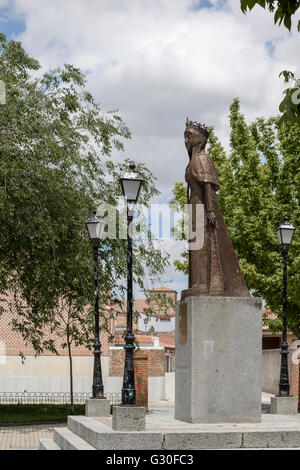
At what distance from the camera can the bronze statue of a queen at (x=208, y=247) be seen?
12.8 metres

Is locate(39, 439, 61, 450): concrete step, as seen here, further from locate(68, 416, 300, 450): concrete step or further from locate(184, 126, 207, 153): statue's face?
locate(184, 126, 207, 153): statue's face

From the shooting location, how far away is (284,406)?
49.7ft

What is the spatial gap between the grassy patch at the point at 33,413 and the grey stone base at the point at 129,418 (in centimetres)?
1139

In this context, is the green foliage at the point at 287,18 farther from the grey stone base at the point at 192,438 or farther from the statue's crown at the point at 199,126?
the statue's crown at the point at 199,126

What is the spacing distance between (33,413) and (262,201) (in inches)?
442

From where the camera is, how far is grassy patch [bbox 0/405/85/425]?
21.9 meters

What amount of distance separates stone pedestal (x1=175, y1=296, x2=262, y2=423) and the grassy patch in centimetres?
1040

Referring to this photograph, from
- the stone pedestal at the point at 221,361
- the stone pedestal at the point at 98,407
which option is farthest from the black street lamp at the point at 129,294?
the stone pedestal at the point at 98,407

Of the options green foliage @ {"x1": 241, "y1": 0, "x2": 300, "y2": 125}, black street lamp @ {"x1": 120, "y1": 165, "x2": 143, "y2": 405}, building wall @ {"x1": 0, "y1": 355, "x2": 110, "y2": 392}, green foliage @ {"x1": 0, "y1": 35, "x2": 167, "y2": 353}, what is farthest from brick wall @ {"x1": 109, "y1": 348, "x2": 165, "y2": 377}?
green foliage @ {"x1": 241, "y1": 0, "x2": 300, "y2": 125}

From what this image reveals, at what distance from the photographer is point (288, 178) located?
28625 mm

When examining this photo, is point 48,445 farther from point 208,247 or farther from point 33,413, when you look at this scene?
point 33,413

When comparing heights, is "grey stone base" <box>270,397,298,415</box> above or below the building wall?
above
